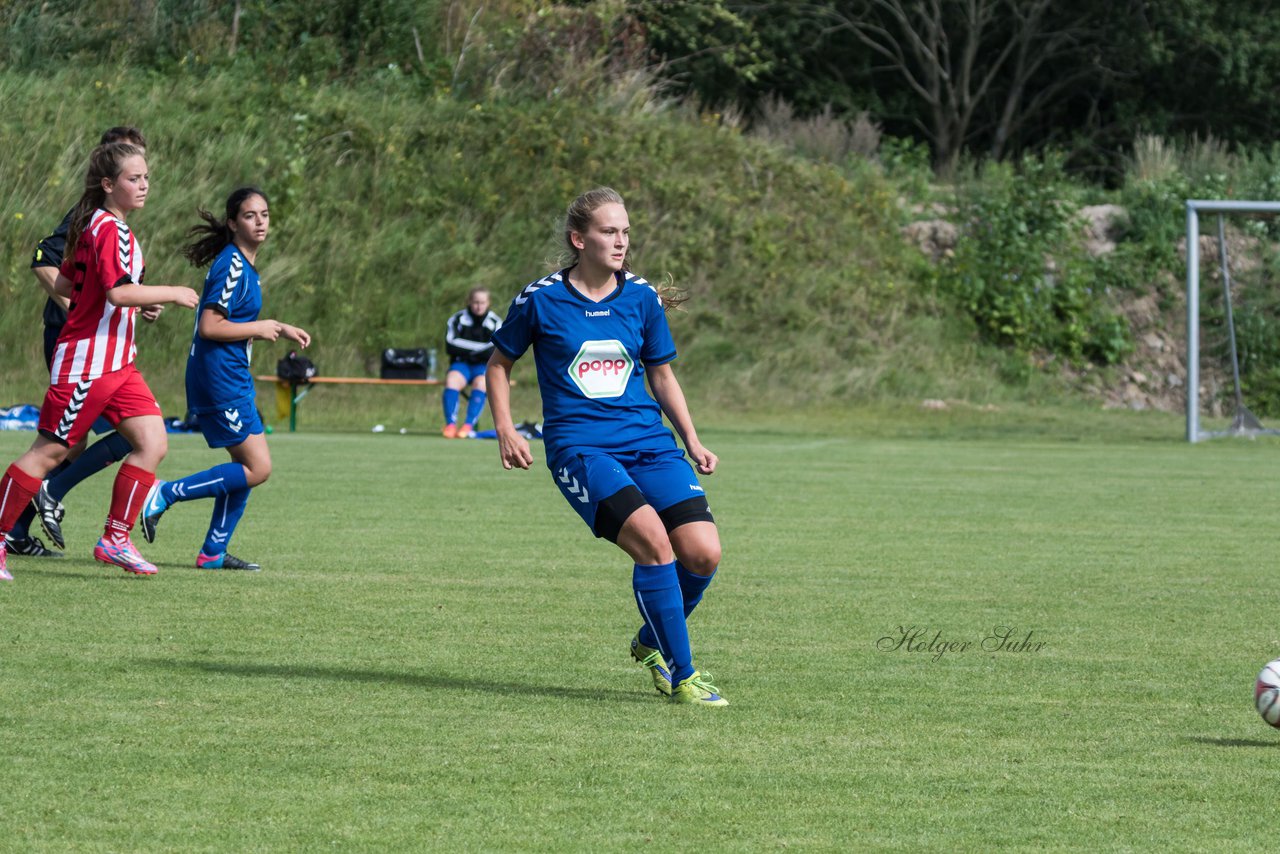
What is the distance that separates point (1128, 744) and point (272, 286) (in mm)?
21156

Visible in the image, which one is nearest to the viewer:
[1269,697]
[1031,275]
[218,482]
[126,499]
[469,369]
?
[1269,697]

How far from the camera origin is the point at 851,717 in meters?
5.28

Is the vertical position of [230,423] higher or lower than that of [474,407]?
higher

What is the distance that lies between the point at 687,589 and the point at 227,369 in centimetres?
334

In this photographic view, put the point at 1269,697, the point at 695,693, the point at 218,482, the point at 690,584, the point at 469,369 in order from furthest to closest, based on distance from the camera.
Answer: the point at 469,369, the point at 218,482, the point at 690,584, the point at 695,693, the point at 1269,697

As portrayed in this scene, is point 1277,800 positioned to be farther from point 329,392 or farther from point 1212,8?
point 1212,8

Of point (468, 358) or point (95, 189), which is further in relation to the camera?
point (468, 358)

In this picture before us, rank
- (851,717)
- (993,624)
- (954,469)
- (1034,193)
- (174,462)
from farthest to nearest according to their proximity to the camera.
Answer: (1034,193), (954,469), (174,462), (993,624), (851,717)

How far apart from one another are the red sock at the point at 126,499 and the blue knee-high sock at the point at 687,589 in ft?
10.5

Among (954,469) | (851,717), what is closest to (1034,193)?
(954,469)

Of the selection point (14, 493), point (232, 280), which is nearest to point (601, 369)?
point (232, 280)

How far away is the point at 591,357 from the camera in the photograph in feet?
19.0

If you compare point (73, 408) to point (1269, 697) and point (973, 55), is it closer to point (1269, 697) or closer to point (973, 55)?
point (1269, 697)

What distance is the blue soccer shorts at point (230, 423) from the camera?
8.35 meters
